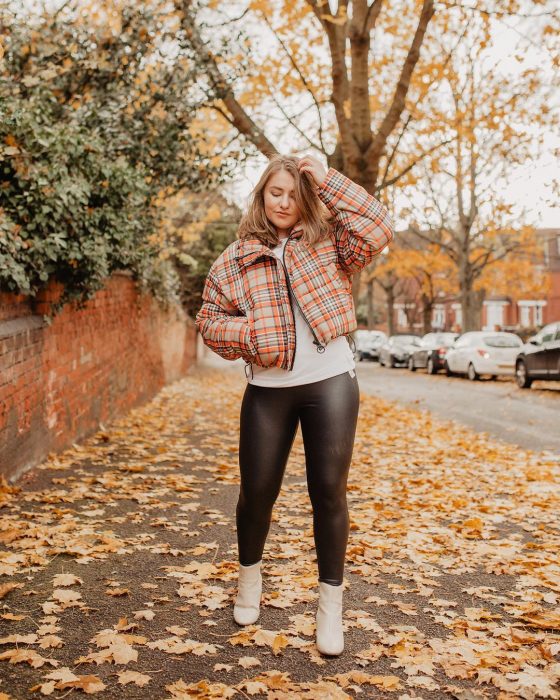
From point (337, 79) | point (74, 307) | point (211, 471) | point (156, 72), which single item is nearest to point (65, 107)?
point (156, 72)

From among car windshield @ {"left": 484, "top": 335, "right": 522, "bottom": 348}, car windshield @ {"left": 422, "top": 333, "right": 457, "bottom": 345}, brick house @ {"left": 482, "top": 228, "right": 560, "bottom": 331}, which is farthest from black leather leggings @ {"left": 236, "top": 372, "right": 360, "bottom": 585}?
brick house @ {"left": 482, "top": 228, "right": 560, "bottom": 331}

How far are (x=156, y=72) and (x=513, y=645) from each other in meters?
9.39

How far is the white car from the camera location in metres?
20.8

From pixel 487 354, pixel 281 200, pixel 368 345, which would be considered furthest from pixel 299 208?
pixel 368 345

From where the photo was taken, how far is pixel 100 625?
10.8ft

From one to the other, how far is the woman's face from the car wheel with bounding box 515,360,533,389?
15997 mm

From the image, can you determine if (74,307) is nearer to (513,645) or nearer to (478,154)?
(513,645)

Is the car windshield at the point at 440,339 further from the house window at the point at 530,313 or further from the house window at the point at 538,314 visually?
the house window at the point at 538,314

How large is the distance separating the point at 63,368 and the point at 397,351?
25051 millimetres

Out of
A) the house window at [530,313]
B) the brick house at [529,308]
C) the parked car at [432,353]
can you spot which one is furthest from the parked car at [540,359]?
the house window at [530,313]

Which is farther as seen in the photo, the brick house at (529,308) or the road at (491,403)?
the brick house at (529,308)

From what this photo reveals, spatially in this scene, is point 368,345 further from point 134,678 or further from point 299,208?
point 134,678

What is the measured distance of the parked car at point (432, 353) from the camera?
25.2 meters

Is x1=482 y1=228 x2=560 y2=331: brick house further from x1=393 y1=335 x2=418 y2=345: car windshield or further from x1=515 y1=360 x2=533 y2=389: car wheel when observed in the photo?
x1=515 y1=360 x2=533 y2=389: car wheel
